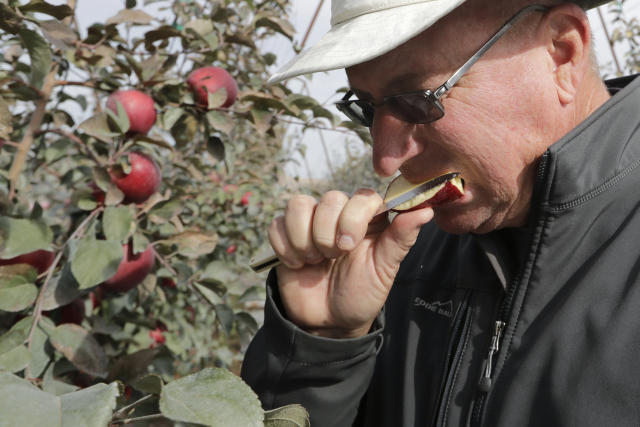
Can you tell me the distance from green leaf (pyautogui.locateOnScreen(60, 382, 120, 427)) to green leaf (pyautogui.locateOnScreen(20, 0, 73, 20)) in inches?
→ 37.2

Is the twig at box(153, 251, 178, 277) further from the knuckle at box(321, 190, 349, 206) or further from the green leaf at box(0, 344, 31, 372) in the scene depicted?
the knuckle at box(321, 190, 349, 206)

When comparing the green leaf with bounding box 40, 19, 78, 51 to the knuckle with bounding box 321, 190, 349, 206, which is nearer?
the knuckle with bounding box 321, 190, 349, 206

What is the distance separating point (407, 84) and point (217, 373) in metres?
0.73

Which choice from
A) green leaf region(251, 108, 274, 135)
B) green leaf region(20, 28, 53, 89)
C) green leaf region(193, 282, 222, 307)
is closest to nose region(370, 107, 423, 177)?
green leaf region(251, 108, 274, 135)

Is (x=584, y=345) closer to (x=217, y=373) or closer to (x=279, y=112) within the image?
(x=217, y=373)

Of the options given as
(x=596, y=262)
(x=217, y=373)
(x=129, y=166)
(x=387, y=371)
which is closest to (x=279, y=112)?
(x=129, y=166)

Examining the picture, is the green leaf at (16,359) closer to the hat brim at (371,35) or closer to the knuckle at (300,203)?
the knuckle at (300,203)

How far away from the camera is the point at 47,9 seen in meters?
1.14

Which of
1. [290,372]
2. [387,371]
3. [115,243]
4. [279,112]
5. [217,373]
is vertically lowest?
[387,371]

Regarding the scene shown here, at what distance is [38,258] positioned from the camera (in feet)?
4.07

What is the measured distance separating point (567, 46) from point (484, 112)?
20 cm

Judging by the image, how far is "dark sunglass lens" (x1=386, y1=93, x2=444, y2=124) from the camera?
1.01 m

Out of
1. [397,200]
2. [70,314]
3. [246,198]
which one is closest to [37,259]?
[70,314]

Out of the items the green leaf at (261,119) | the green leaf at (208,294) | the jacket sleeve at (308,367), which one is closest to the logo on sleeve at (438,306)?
the jacket sleeve at (308,367)
